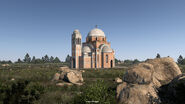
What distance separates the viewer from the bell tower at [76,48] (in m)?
51.0

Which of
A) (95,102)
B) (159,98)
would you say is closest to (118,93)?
(159,98)

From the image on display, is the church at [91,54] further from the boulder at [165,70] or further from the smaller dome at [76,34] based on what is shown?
the boulder at [165,70]

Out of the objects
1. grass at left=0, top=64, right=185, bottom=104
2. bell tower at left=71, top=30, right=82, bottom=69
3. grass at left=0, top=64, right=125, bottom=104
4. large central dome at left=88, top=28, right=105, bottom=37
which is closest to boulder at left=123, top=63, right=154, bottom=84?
grass at left=0, top=64, right=185, bottom=104

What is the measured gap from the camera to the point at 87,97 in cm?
641

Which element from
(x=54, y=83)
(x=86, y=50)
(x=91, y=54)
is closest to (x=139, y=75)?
(x=54, y=83)

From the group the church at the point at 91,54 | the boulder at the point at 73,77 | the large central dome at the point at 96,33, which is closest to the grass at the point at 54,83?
the boulder at the point at 73,77

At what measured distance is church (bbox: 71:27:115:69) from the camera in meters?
50.3

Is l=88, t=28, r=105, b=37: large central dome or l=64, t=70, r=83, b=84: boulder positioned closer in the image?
l=64, t=70, r=83, b=84: boulder

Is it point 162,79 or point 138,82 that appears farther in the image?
point 162,79

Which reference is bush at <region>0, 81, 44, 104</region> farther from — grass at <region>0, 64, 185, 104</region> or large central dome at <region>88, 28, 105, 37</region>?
large central dome at <region>88, 28, 105, 37</region>

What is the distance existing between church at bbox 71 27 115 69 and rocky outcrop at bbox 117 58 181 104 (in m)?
39.3

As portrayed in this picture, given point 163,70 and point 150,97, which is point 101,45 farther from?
point 150,97

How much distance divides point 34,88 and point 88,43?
48.6 metres

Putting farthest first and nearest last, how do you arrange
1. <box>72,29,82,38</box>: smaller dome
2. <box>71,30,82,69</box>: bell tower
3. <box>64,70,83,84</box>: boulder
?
<box>72,29,82,38</box>: smaller dome
<box>71,30,82,69</box>: bell tower
<box>64,70,83,84</box>: boulder
